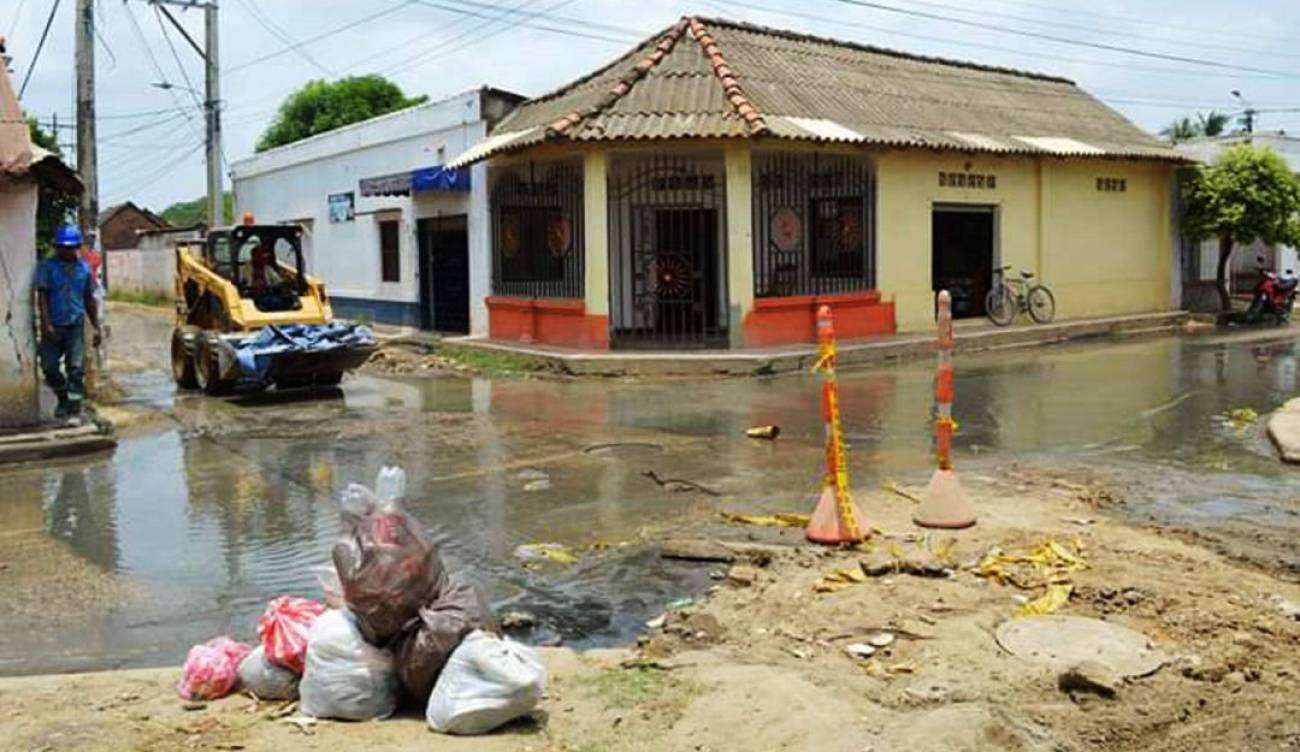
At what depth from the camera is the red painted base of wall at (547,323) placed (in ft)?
60.9

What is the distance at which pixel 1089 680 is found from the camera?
4.57m

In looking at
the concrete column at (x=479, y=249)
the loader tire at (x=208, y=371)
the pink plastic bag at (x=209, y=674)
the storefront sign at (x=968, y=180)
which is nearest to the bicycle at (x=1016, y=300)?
the storefront sign at (x=968, y=180)

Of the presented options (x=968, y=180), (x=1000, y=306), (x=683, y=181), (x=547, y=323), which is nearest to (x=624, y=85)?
(x=683, y=181)

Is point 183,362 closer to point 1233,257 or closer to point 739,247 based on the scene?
point 739,247

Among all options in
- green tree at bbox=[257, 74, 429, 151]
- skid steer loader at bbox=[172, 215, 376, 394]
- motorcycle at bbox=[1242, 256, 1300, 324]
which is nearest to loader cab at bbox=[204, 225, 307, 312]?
skid steer loader at bbox=[172, 215, 376, 394]

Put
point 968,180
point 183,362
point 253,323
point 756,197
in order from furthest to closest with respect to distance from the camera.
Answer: point 968,180, point 756,197, point 183,362, point 253,323

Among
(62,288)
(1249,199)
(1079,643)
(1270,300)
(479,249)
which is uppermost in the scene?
(1249,199)

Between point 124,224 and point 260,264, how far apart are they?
56115 millimetres

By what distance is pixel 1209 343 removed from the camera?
69.8 feet

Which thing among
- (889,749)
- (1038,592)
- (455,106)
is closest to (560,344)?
(455,106)

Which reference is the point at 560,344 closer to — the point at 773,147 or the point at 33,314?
the point at 773,147

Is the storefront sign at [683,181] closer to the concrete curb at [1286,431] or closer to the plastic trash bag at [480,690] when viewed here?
the concrete curb at [1286,431]

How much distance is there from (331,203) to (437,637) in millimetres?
25107

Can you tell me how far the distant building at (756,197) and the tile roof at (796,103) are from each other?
52mm
